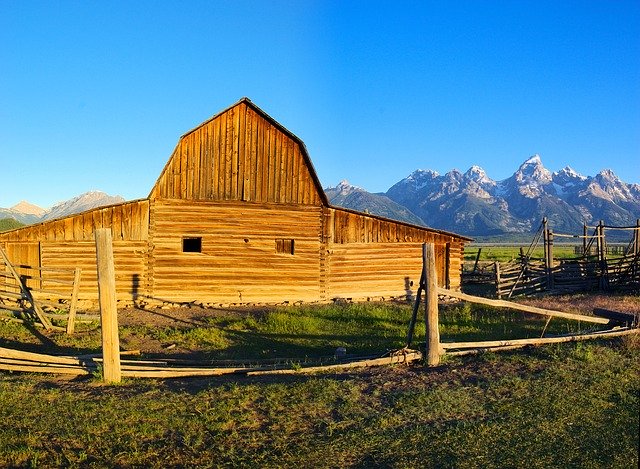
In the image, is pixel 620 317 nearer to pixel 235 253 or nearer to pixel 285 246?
pixel 285 246

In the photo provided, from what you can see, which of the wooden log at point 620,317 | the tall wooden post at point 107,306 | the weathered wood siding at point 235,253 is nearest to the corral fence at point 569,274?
the weathered wood siding at point 235,253

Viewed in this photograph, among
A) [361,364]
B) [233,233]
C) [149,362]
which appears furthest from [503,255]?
[149,362]

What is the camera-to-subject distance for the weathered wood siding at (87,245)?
18641 mm

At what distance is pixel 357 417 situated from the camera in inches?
273

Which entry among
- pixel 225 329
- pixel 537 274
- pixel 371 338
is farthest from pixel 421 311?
pixel 537 274

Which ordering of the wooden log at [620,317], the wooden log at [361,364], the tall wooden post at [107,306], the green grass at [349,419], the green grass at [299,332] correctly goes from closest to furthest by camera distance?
the green grass at [349,419] < the tall wooden post at [107,306] < the wooden log at [361,364] < the wooden log at [620,317] < the green grass at [299,332]

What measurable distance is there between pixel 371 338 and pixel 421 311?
4.45 m

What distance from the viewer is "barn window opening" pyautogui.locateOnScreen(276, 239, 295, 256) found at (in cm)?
2081

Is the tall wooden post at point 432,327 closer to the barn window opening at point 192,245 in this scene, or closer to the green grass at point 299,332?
the green grass at point 299,332

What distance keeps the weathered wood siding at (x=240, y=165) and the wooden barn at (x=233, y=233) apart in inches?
1.6

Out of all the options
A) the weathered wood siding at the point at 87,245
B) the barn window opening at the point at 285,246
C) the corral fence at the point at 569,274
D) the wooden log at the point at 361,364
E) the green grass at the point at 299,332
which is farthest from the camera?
the corral fence at the point at 569,274

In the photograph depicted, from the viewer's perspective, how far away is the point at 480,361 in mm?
9539

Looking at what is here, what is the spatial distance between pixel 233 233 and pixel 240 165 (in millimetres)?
2823

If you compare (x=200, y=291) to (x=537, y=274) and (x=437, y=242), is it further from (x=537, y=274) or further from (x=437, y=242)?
(x=537, y=274)
